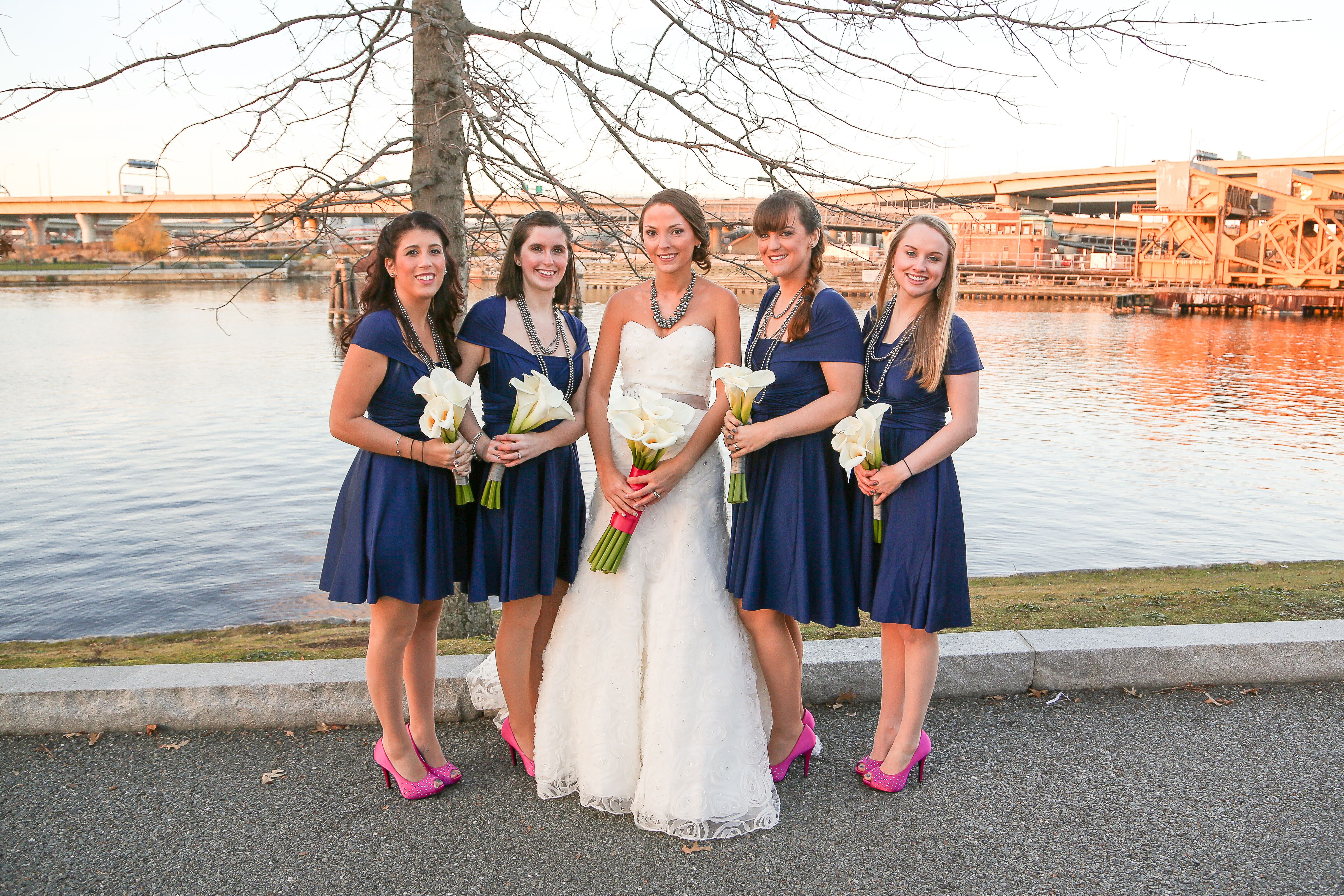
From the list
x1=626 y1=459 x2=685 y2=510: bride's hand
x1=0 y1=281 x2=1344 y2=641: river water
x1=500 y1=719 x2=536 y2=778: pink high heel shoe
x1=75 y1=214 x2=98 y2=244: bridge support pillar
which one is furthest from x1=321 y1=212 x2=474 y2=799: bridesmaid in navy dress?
x1=75 y1=214 x2=98 y2=244: bridge support pillar

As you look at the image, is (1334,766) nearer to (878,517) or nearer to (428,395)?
(878,517)

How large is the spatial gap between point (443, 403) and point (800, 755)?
200cm

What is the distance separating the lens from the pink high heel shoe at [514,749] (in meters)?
3.55

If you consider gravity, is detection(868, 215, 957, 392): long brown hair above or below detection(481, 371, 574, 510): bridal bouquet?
above

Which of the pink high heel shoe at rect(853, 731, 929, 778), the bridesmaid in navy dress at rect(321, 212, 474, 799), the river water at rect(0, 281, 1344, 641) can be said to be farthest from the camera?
the river water at rect(0, 281, 1344, 641)

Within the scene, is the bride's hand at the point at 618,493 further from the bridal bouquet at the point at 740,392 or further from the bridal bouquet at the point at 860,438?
the bridal bouquet at the point at 860,438

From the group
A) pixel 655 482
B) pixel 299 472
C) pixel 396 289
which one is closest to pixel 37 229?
pixel 299 472

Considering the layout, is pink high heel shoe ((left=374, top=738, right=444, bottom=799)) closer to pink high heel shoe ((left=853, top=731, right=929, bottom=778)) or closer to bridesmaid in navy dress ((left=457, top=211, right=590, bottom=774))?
bridesmaid in navy dress ((left=457, top=211, right=590, bottom=774))

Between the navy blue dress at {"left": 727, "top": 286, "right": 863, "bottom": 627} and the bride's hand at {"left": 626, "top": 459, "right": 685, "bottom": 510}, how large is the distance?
0.28 metres

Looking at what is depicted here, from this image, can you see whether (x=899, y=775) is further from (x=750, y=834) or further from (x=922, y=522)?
(x=922, y=522)

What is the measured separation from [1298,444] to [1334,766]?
55.4 feet

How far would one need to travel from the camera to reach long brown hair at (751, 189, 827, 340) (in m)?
3.37

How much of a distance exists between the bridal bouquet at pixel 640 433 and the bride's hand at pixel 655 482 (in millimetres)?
21

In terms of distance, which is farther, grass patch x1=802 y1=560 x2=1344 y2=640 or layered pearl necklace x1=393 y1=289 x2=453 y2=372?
grass patch x1=802 y1=560 x2=1344 y2=640
